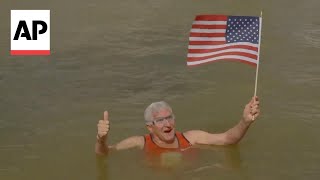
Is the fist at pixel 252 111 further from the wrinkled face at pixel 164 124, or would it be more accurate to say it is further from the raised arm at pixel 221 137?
the wrinkled face at pixel 164 124

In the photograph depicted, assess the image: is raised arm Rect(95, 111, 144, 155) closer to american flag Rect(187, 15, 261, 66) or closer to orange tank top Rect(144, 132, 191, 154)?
orange tank top Rect(144, 132, 191, 154)

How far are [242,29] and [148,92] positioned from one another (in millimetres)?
3113

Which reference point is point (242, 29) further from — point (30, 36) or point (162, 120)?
point (30, 36)

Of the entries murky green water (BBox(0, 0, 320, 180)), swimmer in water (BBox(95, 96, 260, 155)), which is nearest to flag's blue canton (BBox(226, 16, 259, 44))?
swimmer in water (BBox(95, 96, 260, 155))

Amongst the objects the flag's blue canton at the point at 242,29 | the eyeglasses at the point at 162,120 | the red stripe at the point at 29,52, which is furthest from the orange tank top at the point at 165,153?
the red stripe at the point at 29,52

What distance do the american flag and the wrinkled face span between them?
64 cm

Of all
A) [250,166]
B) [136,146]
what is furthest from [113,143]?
[250,166]

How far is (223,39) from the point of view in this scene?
7.52 m

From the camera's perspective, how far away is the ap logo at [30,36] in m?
12.0

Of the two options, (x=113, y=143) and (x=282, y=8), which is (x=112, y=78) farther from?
(x=282, y=8)

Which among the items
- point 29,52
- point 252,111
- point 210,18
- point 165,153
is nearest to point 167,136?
point 165,153

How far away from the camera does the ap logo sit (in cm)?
1198

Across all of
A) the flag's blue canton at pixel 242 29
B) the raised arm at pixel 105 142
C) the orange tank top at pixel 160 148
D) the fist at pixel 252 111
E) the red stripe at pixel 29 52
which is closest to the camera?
the raised arm at pixel 105 142

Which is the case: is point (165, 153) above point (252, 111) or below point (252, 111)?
below
